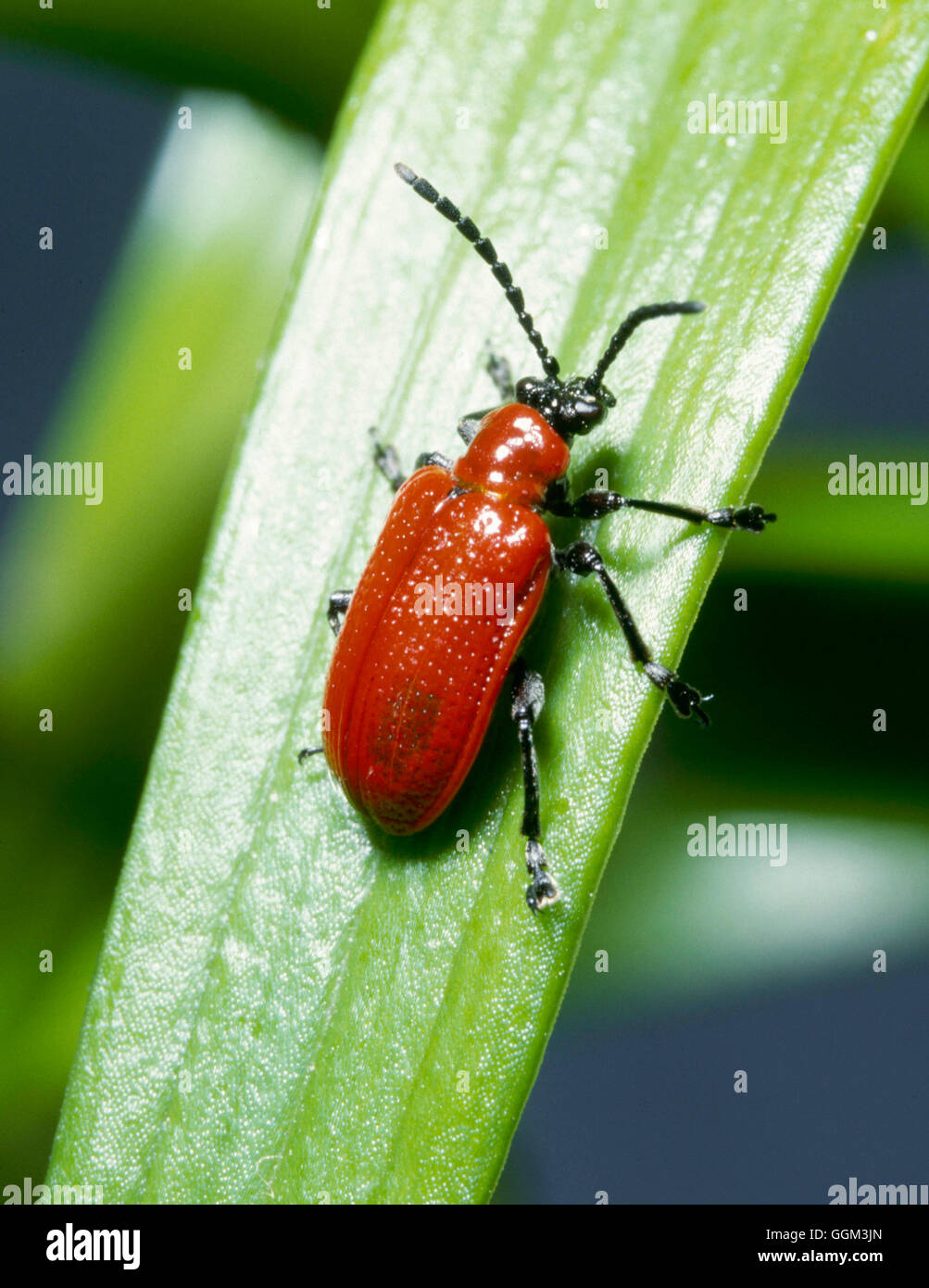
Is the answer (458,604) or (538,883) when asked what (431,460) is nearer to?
(458,604)

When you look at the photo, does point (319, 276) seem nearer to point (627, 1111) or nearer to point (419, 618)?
point (419, 618)

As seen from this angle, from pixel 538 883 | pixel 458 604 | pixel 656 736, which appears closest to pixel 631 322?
pixel 458 604

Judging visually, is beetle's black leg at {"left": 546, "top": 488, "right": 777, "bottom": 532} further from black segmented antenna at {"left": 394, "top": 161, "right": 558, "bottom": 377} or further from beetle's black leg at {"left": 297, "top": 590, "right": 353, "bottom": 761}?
beetle's black leg at {"left": 297, "top": 590, "right": 353, "bottom": 761}

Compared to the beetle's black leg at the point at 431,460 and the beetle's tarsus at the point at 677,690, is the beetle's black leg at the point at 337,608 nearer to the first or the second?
the beetle's black leg at the point at 431,460

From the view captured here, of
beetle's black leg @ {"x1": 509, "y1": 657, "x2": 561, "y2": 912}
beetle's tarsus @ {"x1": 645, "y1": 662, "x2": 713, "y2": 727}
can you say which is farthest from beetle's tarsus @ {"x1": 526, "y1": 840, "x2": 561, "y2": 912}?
beetle's tarsus @ {"x1": 645, "y1": 662, "x2": 713, "y2": 727}

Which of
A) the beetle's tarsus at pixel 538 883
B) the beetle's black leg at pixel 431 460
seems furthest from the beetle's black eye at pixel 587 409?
the beetle's tarsus at pixel 538 883
